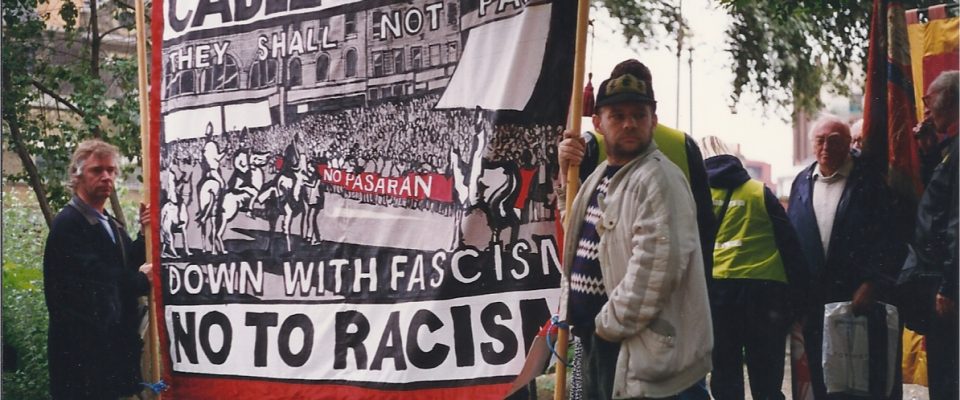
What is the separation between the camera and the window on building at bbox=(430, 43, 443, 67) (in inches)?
215

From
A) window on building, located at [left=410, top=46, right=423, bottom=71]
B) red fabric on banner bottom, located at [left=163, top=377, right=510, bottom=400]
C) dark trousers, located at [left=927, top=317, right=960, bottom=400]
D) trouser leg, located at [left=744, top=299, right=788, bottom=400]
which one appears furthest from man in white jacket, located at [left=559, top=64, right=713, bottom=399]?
trouser leg, located at [left=744, top=299, right=788, bottom=400]

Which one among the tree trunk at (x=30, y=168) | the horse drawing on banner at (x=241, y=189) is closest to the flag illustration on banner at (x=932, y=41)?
the horse drawing on banner at (x=241, y=189)

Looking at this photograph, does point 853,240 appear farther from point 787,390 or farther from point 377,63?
point 787,390

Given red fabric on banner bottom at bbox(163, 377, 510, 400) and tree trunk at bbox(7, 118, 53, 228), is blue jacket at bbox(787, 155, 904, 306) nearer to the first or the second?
red fabric on banner bottom at bbox(163, 377, 510, 400)

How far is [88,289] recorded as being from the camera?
6.39 metres

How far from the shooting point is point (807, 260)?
20.7 ft

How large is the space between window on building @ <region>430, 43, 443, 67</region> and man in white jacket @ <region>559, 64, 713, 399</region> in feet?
3.63

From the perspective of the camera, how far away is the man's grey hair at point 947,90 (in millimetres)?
5141

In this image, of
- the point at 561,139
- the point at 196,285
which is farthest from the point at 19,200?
the point at 561,139

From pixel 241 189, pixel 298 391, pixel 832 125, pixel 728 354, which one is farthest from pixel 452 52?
pixel 728 354

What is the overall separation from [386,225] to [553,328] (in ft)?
3.57

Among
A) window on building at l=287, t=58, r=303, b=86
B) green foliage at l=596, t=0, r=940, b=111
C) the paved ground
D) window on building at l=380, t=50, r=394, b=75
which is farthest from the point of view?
green foliage at l=596, t=0, r=940, b=111

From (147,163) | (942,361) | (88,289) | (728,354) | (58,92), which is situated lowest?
(728,354)

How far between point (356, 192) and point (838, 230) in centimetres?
245
